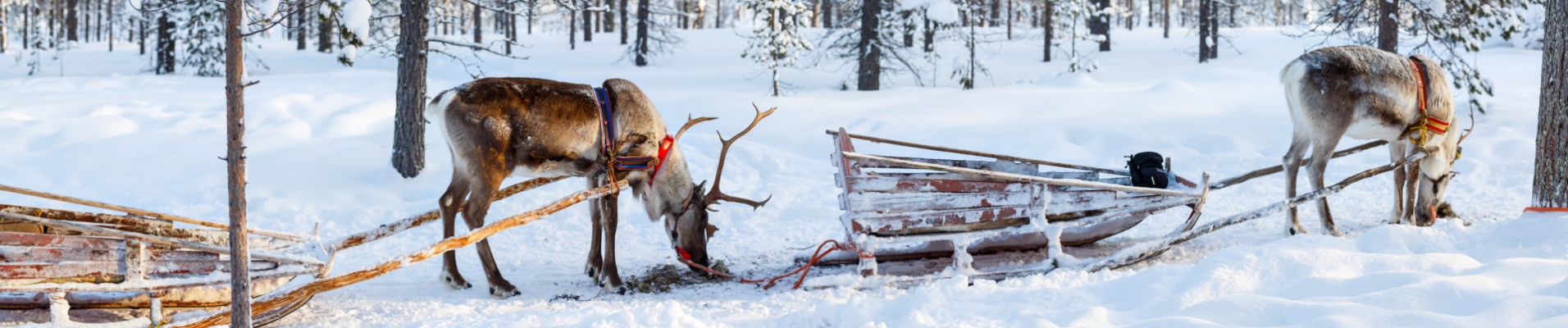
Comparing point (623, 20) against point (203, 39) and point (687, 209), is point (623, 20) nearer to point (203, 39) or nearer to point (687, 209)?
point (203, 39)

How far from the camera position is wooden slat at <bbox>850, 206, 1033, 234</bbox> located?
5.71 metres

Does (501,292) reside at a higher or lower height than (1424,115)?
lower

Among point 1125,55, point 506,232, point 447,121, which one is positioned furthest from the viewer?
point 1125,55

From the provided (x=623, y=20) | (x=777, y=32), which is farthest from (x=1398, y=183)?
(x=623, y=20)

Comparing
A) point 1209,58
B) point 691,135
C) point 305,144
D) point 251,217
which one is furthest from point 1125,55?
point 251,217

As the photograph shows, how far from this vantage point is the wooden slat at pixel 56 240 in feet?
13.9

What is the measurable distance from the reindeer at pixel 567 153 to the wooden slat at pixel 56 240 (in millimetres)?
1802

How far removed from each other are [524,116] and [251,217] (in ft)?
12.6

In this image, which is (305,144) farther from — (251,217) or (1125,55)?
(1125,55)

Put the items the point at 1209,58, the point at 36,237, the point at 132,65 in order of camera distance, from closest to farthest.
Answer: the point at 36,237 < the point at 1209,58 < the point at 132,65

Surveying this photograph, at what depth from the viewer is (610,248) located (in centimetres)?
619

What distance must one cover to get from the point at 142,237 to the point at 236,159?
3.69 feet

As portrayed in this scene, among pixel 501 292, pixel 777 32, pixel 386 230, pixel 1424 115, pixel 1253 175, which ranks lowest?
pixel 501 292

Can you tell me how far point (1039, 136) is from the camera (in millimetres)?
10914
